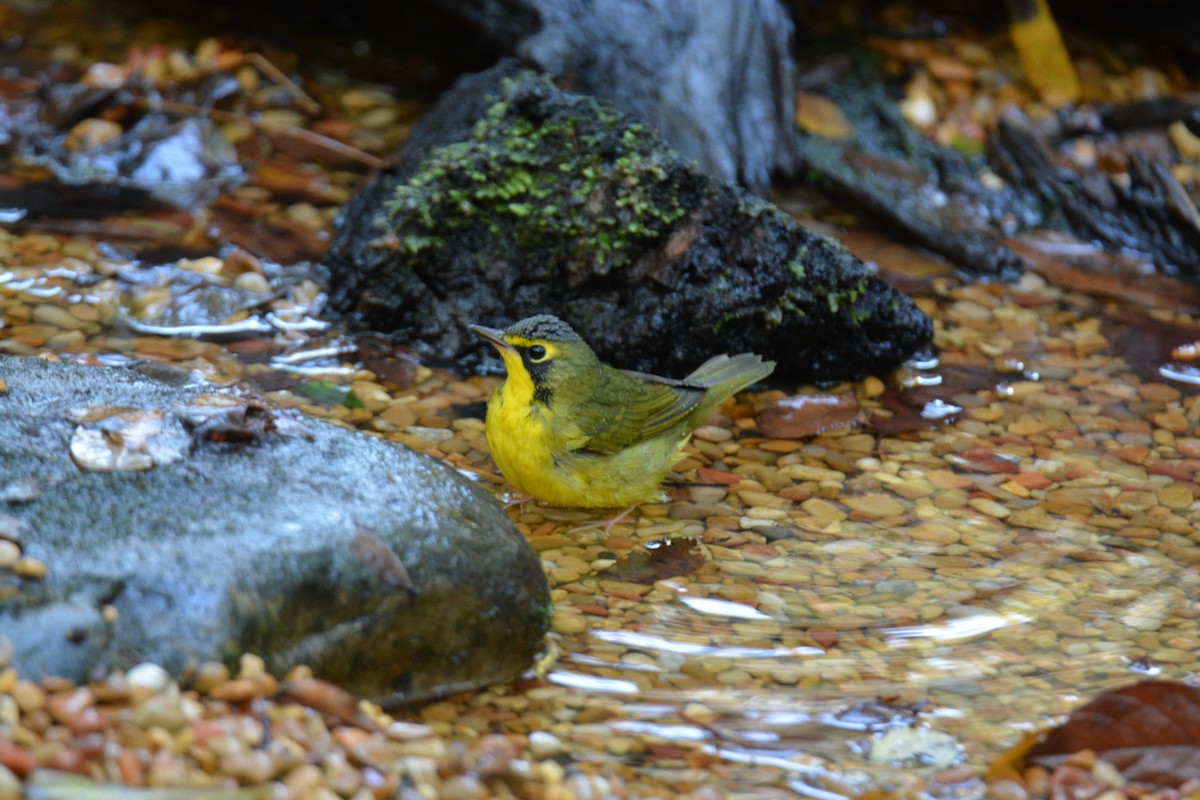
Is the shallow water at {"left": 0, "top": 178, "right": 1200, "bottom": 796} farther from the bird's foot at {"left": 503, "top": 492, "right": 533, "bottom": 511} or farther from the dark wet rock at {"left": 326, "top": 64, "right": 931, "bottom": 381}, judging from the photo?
the dark wet rock at {"left": 326, "top": 64, "right": 931, "bottom": 381}

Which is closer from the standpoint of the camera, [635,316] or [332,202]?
[635,316]

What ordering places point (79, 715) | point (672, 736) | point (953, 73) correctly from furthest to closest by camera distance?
point (953, 73) → point (672, 736) → point (79, 715)

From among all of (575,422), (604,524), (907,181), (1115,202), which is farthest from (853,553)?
(1115,202)

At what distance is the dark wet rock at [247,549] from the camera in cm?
324

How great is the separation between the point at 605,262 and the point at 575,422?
3.86ft

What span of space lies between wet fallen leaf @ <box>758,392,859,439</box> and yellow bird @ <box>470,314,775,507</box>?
635mm

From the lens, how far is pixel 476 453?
5.43 m

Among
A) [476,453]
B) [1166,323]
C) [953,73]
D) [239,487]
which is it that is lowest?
[476,453]

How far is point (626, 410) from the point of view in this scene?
5.14m

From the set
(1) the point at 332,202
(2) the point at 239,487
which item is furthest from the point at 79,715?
(1) the point at 332,202

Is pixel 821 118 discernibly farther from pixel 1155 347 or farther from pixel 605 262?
pixel 605 262

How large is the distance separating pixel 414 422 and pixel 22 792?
298 cm

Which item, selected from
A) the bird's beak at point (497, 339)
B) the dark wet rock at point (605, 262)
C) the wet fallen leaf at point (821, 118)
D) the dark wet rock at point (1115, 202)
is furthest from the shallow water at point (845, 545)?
the wet fallen leaf at point (821, 118)

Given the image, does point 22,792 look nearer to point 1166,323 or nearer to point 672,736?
point 672,736
